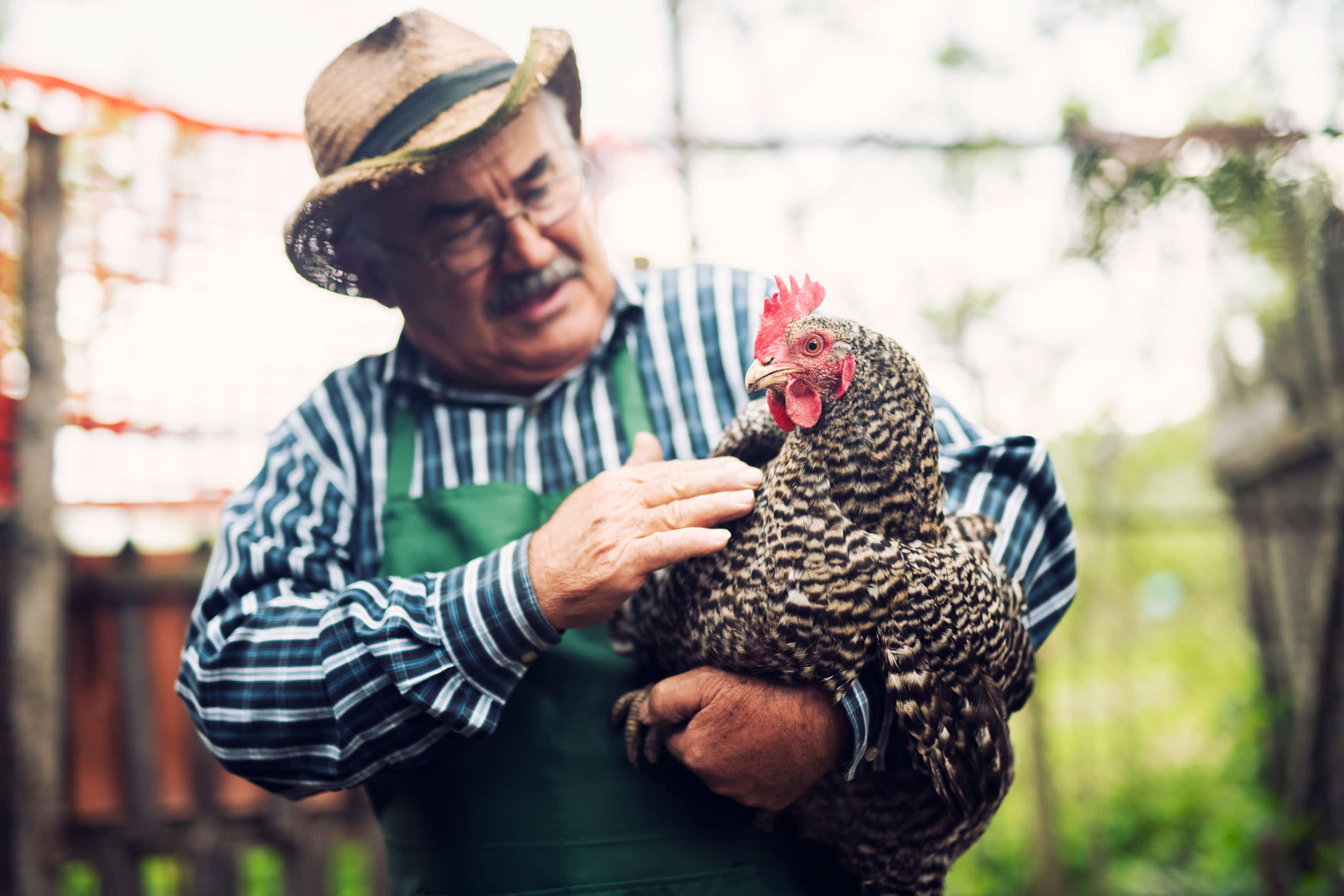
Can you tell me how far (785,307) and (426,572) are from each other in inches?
32.6

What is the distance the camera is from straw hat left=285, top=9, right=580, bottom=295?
4.99ft

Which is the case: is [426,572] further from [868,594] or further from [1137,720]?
[1137,720]

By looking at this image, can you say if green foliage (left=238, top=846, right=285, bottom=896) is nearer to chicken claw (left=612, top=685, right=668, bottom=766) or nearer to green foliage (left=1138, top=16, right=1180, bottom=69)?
chicken claw (left=612, top=685, right=668, bottom=766)

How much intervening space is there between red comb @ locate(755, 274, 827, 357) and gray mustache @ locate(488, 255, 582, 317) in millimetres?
536

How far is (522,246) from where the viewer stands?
1.65 metres

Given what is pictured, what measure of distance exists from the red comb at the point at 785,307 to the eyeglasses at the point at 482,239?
563mm

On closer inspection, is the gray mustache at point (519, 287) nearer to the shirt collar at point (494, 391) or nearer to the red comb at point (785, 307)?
the shirt collar at point (494, 391)

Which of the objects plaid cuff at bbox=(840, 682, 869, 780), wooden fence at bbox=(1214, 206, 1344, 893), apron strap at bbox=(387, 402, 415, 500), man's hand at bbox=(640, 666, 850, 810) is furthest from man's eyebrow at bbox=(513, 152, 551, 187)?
wooden fence at bbox=(1214, 206, 1344, 893)

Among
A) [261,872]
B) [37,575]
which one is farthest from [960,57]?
[261,872]

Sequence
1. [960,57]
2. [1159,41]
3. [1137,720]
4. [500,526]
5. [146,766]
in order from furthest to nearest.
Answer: [1137,720] → [960,57] → [1159,41] → [146,766] → [500,526]

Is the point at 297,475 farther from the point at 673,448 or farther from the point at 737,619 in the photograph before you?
the point at 737,619

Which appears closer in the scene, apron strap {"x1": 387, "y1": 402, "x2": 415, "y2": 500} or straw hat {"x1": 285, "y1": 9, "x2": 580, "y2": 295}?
straw hat {"x1": 285, "y1": 9, "x2": 580, "y2": 295}

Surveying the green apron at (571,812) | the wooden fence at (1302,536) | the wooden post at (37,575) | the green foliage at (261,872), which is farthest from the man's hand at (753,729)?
the wooden fence at (1302,536)

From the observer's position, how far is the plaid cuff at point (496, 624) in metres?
1.33
